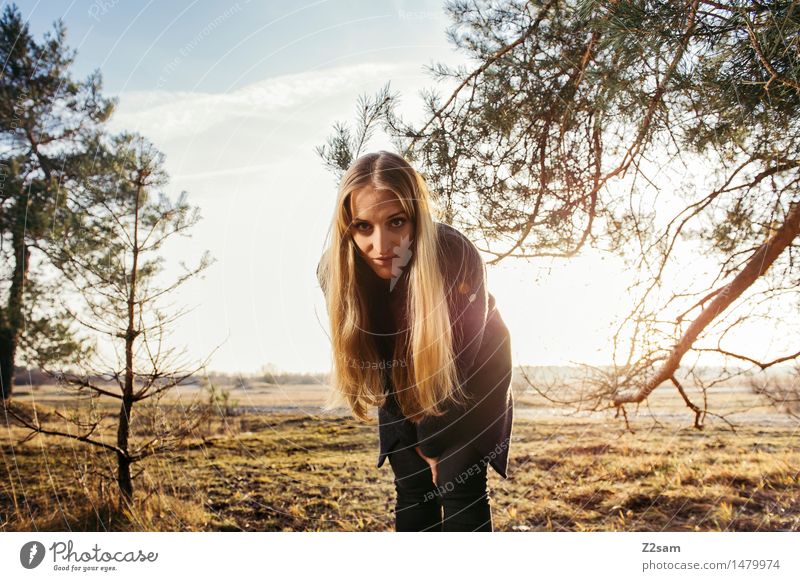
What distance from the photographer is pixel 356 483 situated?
1934mm

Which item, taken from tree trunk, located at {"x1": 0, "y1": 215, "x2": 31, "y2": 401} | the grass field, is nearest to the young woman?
the grass field

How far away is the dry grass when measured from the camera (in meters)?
1.61

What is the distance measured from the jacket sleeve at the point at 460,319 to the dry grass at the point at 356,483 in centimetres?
65

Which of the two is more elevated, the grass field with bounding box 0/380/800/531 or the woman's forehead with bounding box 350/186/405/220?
the woman's forehead with bounding box 350/186/405/220

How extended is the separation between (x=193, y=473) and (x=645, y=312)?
1.61 m

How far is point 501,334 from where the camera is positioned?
1.27 meters

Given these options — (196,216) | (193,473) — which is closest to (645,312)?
(196,216)

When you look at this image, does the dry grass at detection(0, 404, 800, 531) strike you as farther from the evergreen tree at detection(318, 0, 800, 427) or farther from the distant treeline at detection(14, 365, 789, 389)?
the evergreen tree at detection(318, 0, 800, 427)

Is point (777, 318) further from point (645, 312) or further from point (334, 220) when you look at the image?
point (334, 220)

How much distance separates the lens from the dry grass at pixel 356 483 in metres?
1.61

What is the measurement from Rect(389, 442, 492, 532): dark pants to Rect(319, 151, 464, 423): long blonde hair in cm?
11
